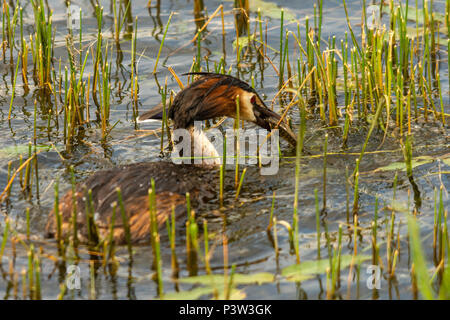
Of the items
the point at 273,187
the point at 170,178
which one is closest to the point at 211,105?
the point at 273,187

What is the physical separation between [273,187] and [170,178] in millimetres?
874

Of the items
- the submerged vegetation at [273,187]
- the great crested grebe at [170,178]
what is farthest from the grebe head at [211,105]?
the submerged vegetation at [273,187]

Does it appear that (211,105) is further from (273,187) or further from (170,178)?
(170,178)

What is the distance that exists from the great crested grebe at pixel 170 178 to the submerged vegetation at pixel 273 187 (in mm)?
99

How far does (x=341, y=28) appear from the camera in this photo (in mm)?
9375

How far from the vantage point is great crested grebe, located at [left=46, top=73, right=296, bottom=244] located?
4930 millimetres

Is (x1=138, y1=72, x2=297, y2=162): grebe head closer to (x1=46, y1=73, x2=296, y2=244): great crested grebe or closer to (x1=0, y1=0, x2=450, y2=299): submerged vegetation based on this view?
(x1=46, y1=73, x2=296, y2=244): great crested grebe

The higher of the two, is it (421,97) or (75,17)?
(75,17)

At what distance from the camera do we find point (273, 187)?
589 centimetres

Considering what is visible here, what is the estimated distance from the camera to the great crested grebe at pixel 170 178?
4.93 meters

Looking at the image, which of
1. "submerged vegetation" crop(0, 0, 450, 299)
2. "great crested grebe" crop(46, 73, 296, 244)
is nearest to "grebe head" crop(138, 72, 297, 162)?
"great crested grebe" crop(46, 73, 296, 244)
